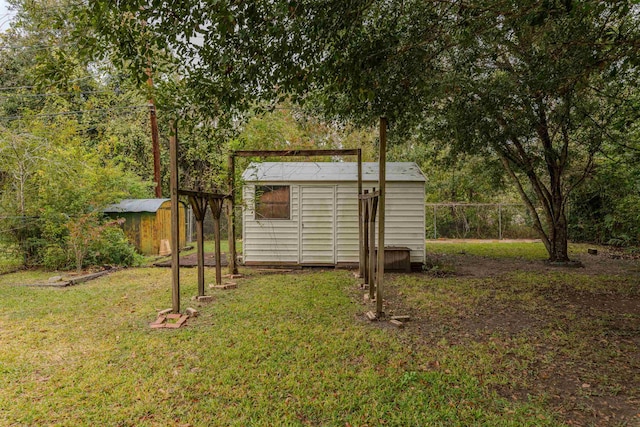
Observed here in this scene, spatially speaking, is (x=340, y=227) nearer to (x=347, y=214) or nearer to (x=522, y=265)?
(x=347, y=214)

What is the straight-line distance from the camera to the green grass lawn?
7.73 ft

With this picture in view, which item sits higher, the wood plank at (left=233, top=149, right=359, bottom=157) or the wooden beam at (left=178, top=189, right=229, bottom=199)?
the wood plank at (left=233, top=149, right=359, bottom=157)

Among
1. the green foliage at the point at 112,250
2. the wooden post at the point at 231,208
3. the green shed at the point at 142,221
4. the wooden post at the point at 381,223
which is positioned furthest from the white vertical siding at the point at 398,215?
the green shed at the point at 142,221

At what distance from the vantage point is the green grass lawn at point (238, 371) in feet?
7.73

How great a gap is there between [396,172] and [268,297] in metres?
4.16

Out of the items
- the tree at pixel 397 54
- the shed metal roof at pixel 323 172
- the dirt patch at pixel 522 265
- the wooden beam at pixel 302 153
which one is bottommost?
the dirt patch at pixel 522 265

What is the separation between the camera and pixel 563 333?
3.87 meters

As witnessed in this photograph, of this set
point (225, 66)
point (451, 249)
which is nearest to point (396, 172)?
point (451, 249)

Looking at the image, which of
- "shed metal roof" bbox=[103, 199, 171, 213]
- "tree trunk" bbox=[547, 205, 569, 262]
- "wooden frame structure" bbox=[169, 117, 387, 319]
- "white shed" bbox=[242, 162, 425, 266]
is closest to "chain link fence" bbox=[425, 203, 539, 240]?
"tree trunk" bbox=[547, 205, 569, 262]

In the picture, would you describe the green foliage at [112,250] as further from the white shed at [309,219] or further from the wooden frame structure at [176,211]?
the wooden frame structure at [176,211]

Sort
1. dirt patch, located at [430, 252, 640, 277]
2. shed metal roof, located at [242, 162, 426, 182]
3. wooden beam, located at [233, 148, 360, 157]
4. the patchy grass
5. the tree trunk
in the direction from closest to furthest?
wooden beam, located at [233, 148, 360, 157] < dirt patch, located at [430, 252, 640, 277] < shed metal roof, located at [242, 162, 426, 182] < the tree trunk < the patchy grass

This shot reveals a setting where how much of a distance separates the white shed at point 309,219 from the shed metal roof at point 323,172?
22 mm

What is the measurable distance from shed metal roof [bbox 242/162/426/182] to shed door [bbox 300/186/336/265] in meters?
0.30

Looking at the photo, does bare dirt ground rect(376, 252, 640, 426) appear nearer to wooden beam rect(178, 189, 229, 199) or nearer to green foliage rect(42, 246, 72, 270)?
wooden beam rect(178, 189, 229, 199)
